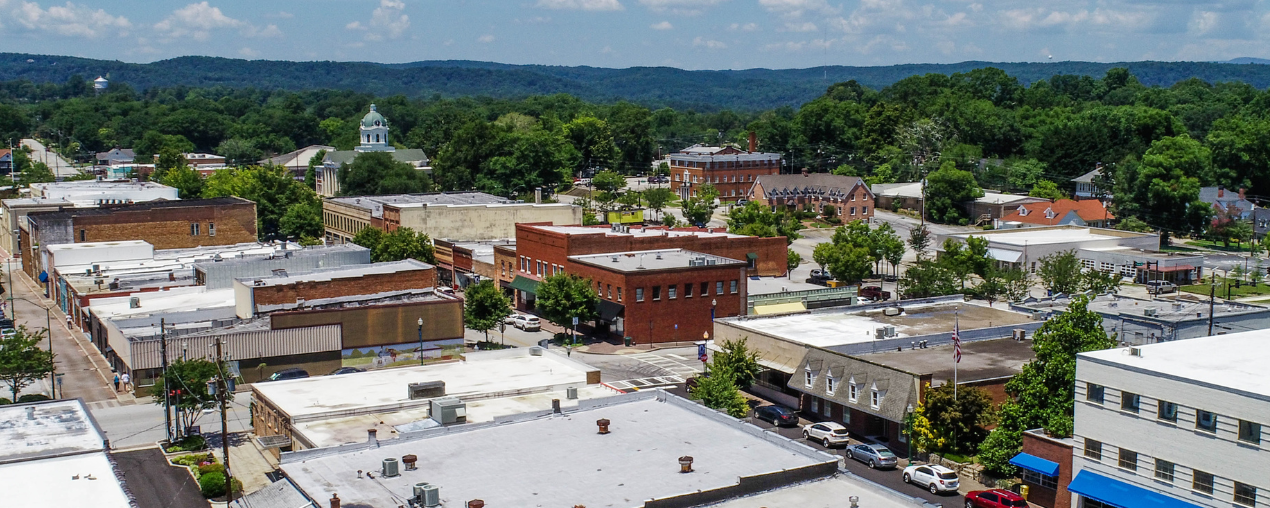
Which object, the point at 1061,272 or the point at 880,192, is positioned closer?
the point at 1061,272

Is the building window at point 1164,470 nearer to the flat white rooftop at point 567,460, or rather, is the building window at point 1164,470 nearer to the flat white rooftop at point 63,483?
the flat white rooftop at point 567,460

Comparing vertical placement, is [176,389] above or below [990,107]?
below

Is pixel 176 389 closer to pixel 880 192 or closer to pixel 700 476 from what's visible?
pixel 700 476

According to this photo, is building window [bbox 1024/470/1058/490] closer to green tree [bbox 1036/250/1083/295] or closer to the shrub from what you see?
the shrub

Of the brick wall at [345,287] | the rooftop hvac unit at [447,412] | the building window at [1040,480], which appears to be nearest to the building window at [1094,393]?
the building window at [1040,480]

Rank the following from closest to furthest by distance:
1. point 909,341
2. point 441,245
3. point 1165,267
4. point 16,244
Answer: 1. point 909,341
2. point 1165,267
3. point 441,245
4. point 16,244

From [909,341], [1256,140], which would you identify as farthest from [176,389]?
[1256,140]
